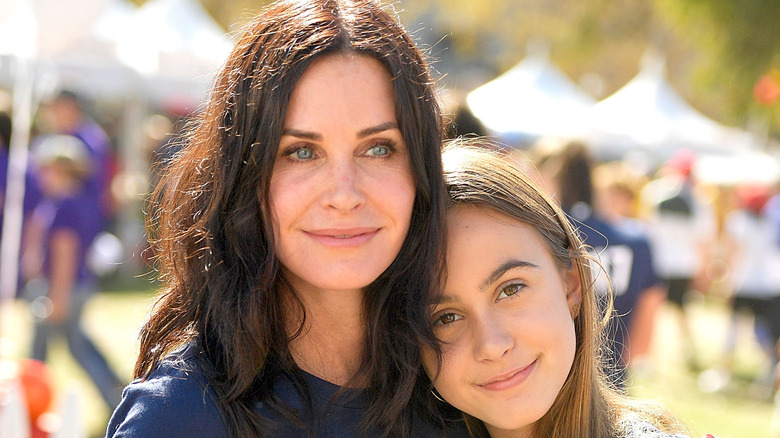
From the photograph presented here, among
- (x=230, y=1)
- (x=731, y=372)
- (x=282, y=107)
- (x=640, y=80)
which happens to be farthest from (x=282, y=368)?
(x=230, y=1)

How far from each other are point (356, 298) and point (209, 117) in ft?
1.69

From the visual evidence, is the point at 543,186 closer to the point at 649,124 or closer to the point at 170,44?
the point at 170,44

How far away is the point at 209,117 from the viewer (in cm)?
196

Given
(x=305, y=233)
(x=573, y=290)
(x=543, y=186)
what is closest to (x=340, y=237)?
(x=305, y=233)

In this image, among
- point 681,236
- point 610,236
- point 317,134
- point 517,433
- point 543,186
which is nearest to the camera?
point 317,134

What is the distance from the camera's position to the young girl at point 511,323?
77.5 inches

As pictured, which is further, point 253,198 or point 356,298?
point 356,298

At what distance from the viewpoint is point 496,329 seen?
77.4 inches

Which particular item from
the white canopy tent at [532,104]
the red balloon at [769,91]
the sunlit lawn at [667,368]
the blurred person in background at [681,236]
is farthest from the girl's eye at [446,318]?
the white canopy tent at [532,104]

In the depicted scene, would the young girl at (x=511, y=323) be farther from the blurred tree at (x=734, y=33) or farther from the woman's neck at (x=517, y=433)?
the blurred tree at (x=734, y=33)

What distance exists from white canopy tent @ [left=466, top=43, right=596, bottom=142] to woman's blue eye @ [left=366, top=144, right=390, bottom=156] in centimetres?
966

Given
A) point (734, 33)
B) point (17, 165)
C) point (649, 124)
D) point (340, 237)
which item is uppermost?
point (340, 237)

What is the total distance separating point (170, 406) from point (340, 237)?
0.47 meters

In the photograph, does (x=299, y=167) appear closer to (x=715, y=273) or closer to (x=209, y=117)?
(x=209, y=117)
